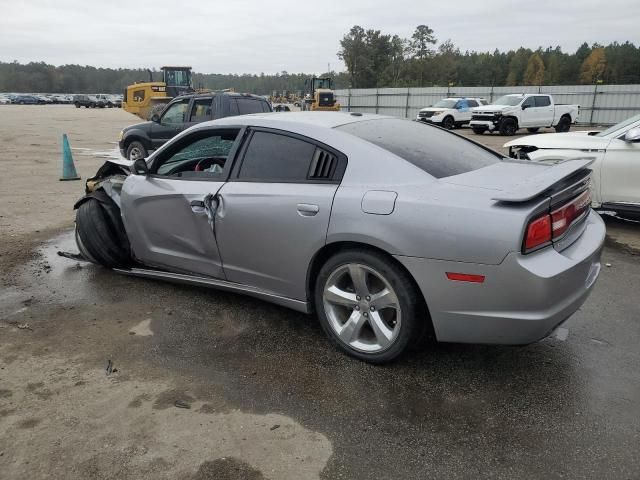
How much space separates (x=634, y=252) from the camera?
5.72 m

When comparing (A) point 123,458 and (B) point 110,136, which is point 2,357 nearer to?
(A) point 123,458

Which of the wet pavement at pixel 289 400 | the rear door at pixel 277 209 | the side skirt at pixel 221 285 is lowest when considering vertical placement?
the wet pavement at pixel 289 400

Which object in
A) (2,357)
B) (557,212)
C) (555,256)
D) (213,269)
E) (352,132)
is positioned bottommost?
(2,357)

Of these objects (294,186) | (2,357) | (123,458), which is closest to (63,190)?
(2,357)

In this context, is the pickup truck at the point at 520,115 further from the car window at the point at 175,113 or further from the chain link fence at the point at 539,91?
the car window at the point at 175,113

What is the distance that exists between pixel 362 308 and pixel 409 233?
2.01ft

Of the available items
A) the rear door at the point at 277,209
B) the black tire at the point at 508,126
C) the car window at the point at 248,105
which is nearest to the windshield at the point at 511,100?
the black tire at the point at 508,126

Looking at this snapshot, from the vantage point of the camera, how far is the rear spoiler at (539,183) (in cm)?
273

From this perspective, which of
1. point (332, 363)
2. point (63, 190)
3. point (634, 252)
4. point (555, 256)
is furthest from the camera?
point (63, 190)

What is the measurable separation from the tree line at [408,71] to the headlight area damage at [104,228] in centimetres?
3156

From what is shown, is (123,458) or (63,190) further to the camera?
(63,190)

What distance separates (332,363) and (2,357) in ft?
7.14

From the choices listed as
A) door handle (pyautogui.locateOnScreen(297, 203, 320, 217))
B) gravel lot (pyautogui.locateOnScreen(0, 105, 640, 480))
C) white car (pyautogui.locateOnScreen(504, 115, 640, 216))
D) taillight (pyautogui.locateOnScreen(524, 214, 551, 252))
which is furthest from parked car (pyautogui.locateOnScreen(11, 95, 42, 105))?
taillight (pyautogui.locateOnScreen(524, 214, 551, 252))

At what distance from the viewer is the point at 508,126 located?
2364 centimetres
